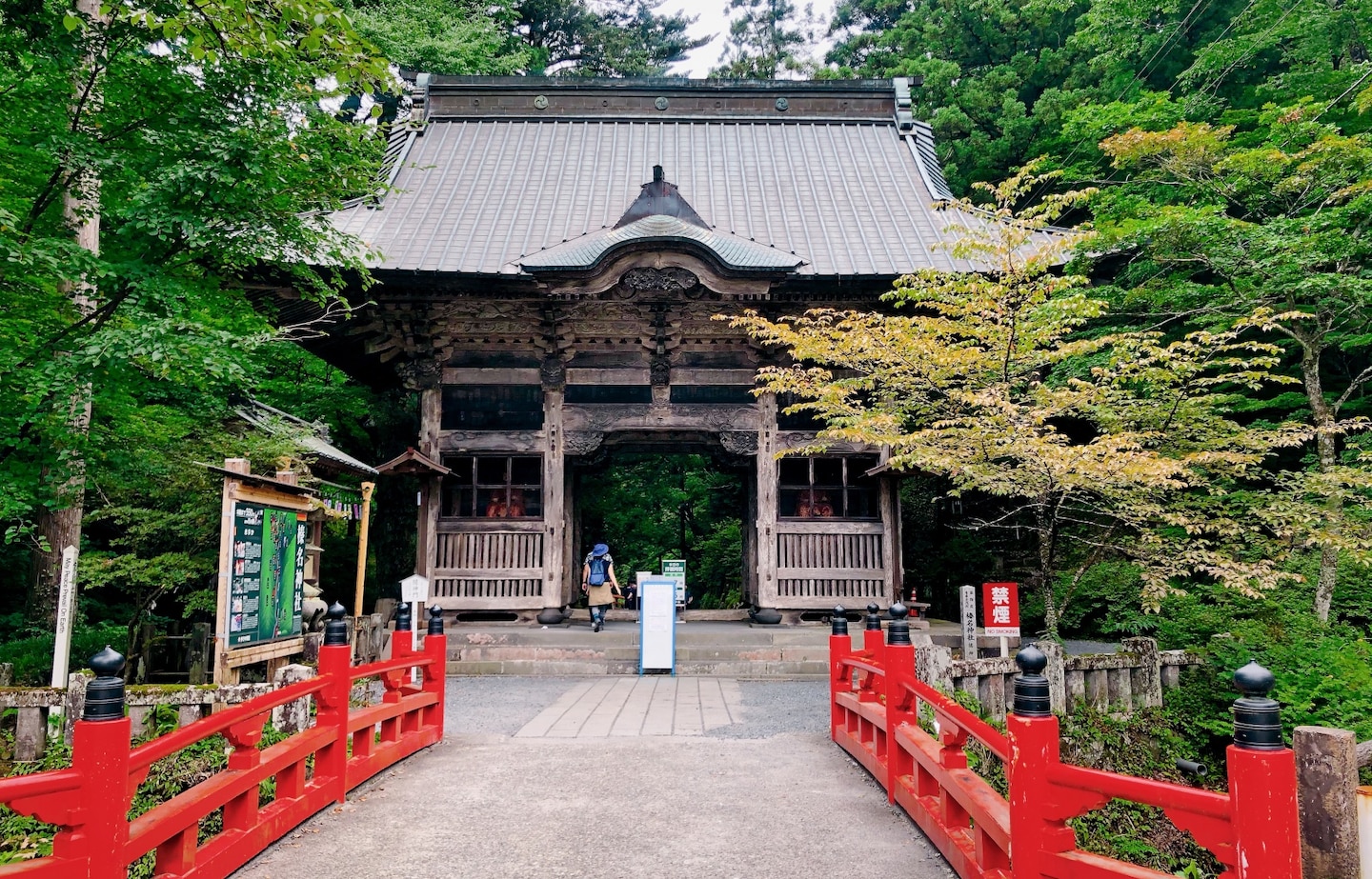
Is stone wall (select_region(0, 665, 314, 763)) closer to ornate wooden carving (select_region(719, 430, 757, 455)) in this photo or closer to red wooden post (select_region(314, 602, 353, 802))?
red wooden post (select_region(314, 602, 353, 802))

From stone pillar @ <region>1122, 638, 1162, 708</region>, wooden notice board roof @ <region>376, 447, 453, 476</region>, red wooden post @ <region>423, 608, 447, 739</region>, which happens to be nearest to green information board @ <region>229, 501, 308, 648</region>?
red wooden post @ <region>423, 608, 447, 739</region>

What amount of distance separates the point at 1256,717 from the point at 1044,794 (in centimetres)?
79

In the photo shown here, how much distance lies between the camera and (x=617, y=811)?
436 cm

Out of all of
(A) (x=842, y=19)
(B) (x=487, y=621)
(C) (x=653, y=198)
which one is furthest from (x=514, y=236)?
(A) (x=842, y=19)

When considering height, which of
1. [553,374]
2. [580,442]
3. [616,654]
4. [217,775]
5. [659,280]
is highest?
[659,280]

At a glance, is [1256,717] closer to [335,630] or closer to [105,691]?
[105,691]

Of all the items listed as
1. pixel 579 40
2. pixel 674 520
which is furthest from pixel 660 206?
pixel 579 40

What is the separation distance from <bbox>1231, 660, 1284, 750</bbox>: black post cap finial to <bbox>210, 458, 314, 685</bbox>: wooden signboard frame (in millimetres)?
6709

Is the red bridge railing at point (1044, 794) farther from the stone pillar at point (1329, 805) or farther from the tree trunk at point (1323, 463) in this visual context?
the tree trunk at point (1323, 463)

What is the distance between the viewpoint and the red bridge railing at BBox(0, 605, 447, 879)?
2.65m

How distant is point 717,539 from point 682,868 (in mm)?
16378

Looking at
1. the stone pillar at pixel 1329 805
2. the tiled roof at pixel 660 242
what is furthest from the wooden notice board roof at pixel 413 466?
the stone pillar at pixel 1329 805

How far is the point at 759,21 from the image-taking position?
30.4 meters

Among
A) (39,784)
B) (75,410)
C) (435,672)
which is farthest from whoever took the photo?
(435,672)
